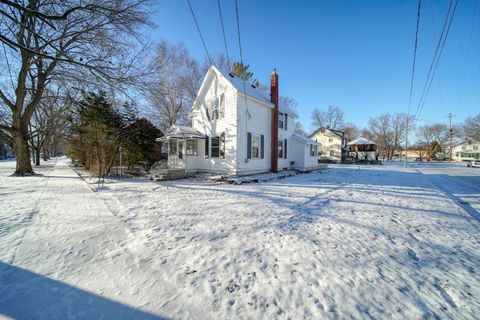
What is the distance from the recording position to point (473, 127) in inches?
1911

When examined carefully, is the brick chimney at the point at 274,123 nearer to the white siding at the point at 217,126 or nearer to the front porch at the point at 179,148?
the white siding at the point at 217,126

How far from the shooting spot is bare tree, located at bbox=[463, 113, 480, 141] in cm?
4662

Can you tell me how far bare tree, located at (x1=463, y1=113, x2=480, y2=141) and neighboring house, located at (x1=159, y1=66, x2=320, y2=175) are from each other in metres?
63.5

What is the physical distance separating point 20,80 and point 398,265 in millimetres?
18401

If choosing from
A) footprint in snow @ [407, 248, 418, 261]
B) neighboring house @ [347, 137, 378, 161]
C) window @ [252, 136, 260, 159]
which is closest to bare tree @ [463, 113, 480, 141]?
neighboring house @ [347, 137, 378, 161]

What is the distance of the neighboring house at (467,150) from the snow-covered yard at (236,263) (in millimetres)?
77938

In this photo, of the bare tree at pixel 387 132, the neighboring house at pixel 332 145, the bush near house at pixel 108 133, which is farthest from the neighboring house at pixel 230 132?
the bare tree at pixel 387 132

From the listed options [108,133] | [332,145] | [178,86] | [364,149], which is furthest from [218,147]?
[364,149]

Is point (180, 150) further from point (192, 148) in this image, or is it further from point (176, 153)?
point (192, 148)

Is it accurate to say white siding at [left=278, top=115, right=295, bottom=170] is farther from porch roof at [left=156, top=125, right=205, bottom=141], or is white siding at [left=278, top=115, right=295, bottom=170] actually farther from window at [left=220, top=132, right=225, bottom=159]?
porch roof at [left=156, top=125, right=205, bottom=141]

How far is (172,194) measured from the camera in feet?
23.7

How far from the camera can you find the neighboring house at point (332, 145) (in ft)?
111

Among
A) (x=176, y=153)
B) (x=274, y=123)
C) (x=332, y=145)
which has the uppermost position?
(x=274, y=123)

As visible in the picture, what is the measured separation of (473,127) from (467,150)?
57.4 ft
